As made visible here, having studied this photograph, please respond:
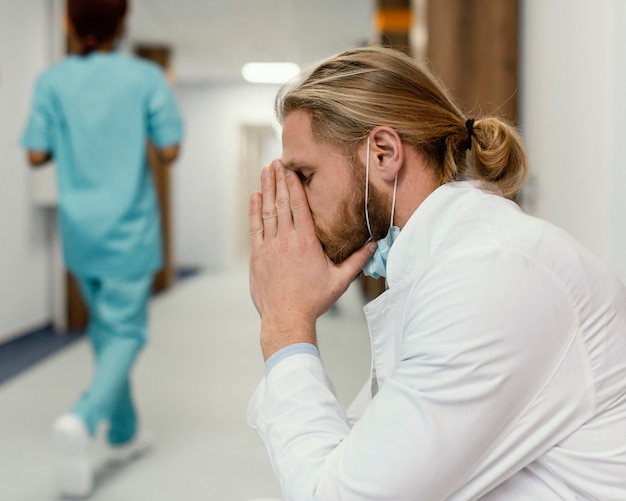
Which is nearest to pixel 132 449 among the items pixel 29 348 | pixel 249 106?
pixel 29 348

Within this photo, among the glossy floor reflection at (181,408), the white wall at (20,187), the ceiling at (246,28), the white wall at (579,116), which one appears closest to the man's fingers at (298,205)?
the white wall at (579,116)

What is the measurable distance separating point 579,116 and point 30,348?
10.9 feet

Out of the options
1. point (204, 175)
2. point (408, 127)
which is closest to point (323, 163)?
point (408, 127)

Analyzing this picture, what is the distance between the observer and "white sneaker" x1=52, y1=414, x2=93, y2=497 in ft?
6.37

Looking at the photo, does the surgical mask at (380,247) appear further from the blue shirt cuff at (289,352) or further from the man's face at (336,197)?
the blue shirt cuff at (289,352)

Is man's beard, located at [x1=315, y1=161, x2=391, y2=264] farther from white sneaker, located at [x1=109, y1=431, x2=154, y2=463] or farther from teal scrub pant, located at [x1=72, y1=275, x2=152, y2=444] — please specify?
white sneaker, located at [x1=109, y1=431, x2=154, y2=463]

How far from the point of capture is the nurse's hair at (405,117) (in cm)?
95

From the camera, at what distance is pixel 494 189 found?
951 mm

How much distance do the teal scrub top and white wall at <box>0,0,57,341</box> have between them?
7.07 ft

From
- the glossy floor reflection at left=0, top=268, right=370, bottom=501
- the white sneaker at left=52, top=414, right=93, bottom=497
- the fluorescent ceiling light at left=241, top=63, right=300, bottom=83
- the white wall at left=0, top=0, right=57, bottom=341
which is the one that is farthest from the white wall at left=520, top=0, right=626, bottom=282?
the fluorescent ceiling light at left=241, top=63, right=300, bottom=83

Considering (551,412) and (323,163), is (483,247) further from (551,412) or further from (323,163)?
(323,163)

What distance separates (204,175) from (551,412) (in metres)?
9.19

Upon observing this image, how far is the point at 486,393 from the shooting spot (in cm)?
71

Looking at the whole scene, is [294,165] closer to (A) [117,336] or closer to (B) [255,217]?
(B) [255,217]
